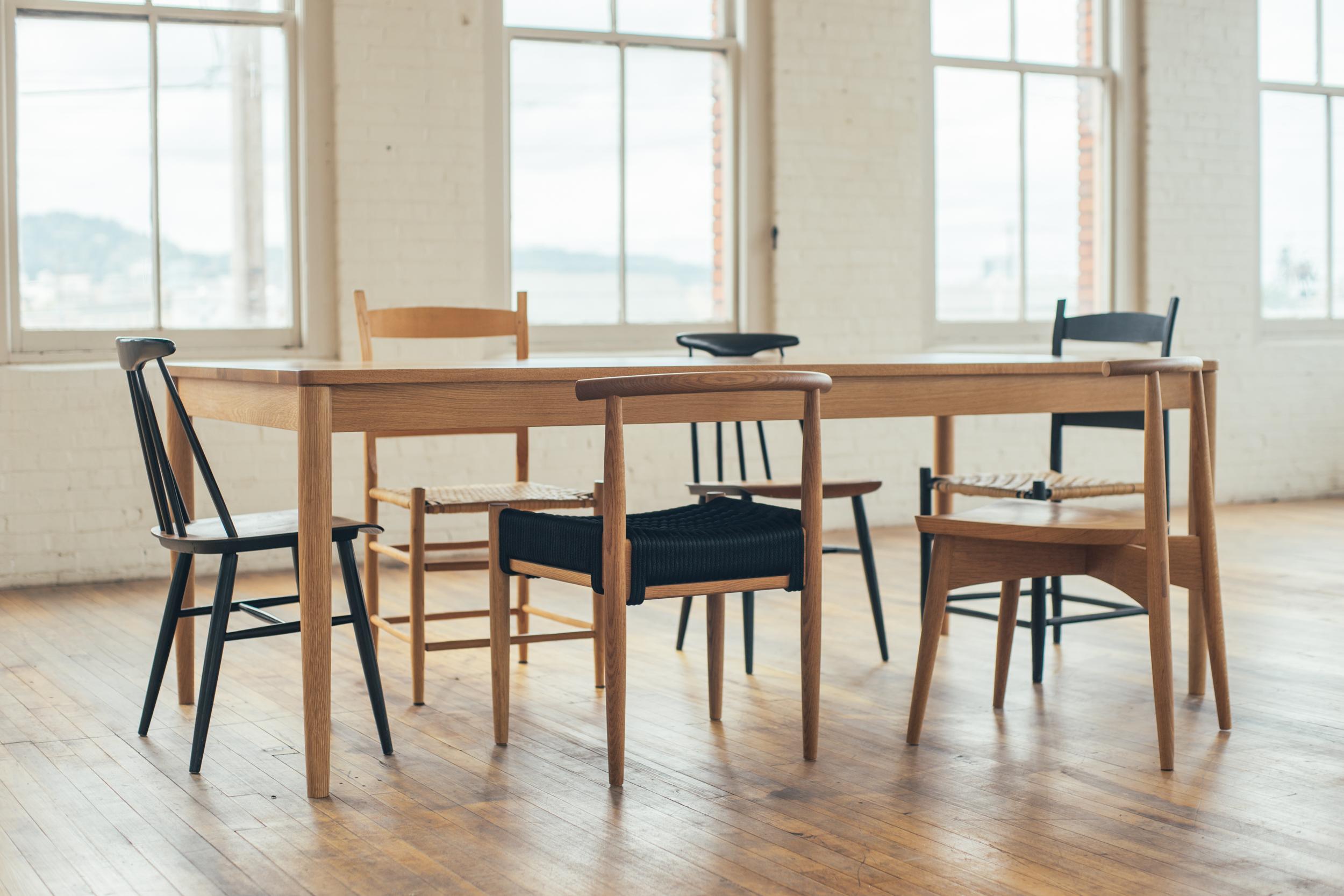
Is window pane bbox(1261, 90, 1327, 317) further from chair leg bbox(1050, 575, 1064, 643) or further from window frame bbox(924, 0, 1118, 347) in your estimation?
chair leg bbox(1050, 575, 1064, 643)

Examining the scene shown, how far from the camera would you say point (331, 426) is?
258 cm

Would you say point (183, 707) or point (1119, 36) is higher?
point (1119, 36)

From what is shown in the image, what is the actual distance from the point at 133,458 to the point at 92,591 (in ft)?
1.69

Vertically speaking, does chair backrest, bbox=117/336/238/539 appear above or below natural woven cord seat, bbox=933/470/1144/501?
above

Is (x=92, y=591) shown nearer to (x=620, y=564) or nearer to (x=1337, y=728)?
(x=620, y=564)

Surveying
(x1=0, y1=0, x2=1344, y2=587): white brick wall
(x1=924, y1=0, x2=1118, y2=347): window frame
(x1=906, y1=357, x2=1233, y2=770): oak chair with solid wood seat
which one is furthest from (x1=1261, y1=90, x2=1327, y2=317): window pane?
(x1=906, y1=357, x2=1233, y2=770): oak chair with solid wood seat

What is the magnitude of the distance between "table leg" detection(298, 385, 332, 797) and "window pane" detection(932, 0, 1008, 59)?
488cm

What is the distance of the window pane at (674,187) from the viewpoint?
20.1 feet

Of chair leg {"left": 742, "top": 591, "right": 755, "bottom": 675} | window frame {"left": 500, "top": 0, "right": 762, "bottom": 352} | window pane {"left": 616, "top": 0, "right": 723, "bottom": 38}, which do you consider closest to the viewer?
chair leg {"left": 742, "top": 591, "right": 755, "bottom": 675}

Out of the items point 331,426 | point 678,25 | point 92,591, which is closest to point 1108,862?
point 331,426

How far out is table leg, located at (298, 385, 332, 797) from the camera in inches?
102

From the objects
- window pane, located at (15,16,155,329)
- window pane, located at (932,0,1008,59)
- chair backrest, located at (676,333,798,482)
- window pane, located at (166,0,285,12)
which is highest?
window pane, located at (932,0,1008,59)

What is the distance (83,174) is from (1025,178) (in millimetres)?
4215

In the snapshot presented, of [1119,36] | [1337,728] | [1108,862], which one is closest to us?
[1108,862]
